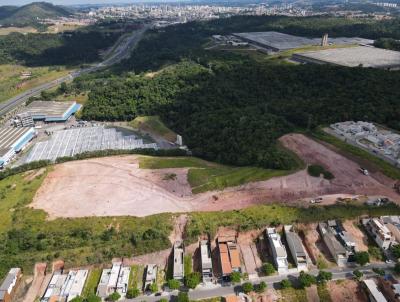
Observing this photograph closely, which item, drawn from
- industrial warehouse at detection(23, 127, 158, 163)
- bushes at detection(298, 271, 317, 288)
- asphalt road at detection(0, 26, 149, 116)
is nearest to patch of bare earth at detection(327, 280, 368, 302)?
bushes at detection(298, 271, 317, 288)

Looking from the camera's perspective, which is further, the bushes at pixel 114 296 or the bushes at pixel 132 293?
the bushes at pixel 132 293

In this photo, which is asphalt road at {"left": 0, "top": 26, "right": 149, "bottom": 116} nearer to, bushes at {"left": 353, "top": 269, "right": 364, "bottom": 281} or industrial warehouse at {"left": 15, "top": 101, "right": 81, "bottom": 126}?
industrial warehouse at {"left": 15, "top": 101, "right": 81, "bottom": 126}

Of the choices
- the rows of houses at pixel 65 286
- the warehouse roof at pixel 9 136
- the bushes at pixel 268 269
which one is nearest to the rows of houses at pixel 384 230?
the bushes at pixel 268 269

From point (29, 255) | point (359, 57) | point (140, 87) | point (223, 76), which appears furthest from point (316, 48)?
point (29, 255)

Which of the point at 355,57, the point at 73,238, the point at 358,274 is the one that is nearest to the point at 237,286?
the point at 358,274

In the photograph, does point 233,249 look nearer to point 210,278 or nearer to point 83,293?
point 210,278

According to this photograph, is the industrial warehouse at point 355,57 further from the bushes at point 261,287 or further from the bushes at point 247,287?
the bushes at point 247,287
